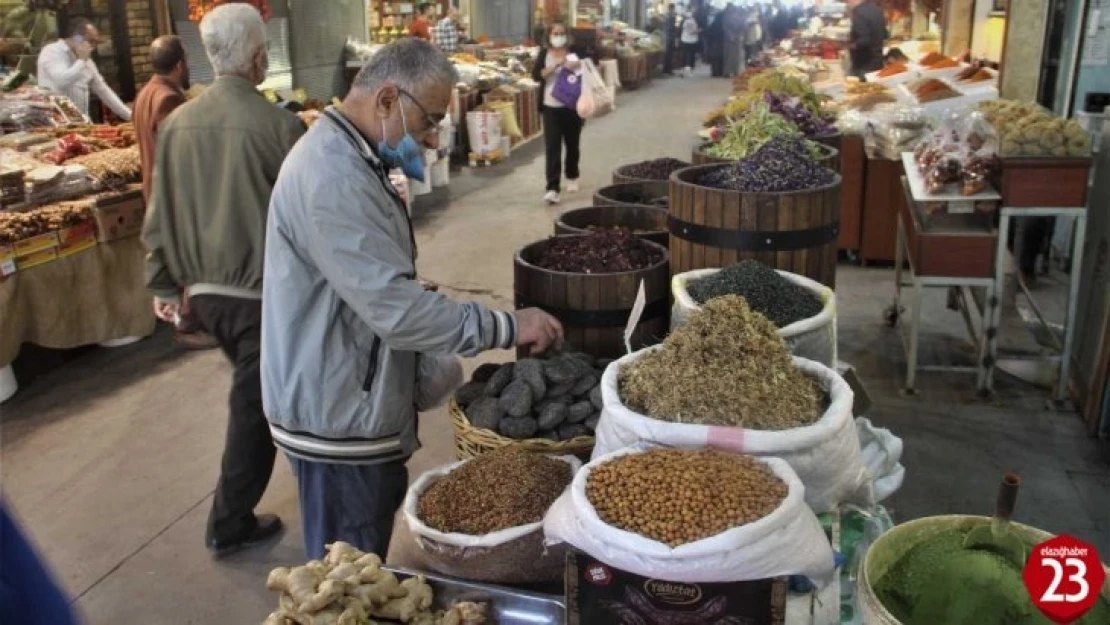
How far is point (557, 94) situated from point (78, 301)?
538 centimetres

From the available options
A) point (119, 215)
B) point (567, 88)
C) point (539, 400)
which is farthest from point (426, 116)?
point (567, 88)

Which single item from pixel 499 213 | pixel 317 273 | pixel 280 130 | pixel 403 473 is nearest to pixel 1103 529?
pixel 403 473

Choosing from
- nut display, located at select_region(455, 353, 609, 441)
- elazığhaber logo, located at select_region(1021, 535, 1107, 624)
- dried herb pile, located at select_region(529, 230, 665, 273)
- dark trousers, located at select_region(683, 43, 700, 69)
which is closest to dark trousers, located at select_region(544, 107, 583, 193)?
dried herb pile, located at select_region(529, 230, 665, 273)

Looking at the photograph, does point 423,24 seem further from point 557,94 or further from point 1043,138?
point 1043,138

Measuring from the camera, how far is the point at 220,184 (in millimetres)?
3332

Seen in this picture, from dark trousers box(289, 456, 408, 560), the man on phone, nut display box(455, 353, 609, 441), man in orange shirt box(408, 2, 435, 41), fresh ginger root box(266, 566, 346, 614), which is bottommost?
dark trousers box(289, 456, 408, 560)

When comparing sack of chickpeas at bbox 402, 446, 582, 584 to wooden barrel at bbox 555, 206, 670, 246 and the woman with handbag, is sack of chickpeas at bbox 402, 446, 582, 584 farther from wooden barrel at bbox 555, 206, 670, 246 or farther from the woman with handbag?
the woman with handbag

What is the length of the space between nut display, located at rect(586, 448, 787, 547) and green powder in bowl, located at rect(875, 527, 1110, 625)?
240 mm

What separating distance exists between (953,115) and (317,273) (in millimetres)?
4172

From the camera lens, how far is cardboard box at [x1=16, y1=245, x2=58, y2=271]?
201 inches

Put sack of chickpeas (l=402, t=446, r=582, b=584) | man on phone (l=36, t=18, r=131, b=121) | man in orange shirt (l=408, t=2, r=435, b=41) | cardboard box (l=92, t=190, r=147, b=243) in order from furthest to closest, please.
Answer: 1. man in orange shirt (l=408, t=2, r=435, b=41)
2. man on phone (l=36, t=18, r=131, b=121)
3. cardboard box (l=92, t=190, r=147, b=243)
4. sack of chickpeas (l=402, t=446, r=582, b=584)

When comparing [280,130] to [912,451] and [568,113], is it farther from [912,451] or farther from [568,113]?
[568,113]

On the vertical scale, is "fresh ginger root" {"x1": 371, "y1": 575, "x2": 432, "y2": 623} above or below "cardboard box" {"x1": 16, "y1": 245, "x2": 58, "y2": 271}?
above

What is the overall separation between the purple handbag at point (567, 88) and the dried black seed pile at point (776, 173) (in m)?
6.29
